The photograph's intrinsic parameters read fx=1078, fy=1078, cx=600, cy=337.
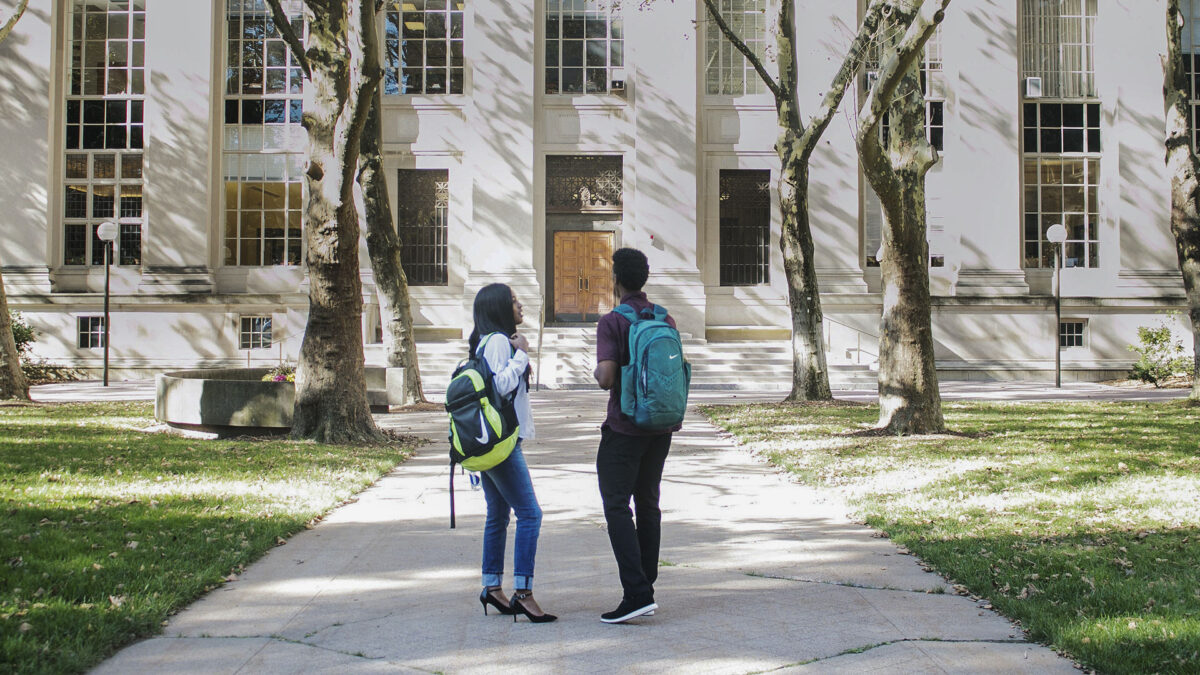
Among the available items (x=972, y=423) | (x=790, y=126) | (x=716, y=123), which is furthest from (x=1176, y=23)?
(x=716, y=123)

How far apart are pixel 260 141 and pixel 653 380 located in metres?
25.3

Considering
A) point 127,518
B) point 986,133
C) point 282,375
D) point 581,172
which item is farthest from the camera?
point 581,172

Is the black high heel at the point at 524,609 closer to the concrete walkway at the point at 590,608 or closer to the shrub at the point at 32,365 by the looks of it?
the concrete walkway at the point at 590,608

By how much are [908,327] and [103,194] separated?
22638 mm

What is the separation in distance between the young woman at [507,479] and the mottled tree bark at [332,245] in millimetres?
7412

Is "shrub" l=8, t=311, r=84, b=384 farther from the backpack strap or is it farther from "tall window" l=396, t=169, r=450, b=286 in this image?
the backpack strap

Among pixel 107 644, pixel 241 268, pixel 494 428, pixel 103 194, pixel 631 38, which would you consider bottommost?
pixel 107 644

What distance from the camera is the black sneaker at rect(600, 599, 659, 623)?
16.9ft

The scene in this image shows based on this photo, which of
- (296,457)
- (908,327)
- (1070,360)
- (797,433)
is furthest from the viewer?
(1070,360)

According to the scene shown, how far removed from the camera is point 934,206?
92.8 ft

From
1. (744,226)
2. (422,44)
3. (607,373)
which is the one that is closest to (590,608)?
(607,373)

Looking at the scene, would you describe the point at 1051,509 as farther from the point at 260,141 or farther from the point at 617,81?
the point at 260,141

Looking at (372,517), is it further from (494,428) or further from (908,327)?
(908,327)

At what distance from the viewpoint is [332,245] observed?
41.1ft
